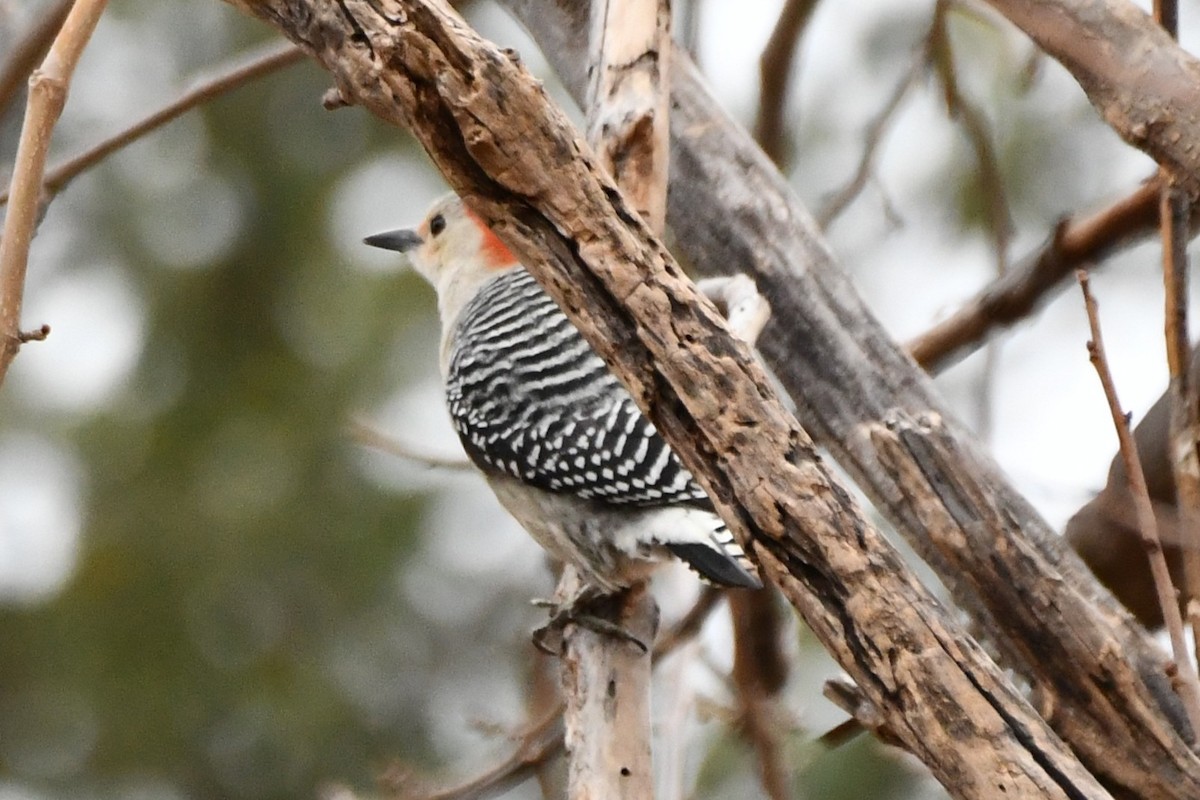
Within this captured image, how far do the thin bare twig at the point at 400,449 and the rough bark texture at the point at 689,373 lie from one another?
6.56 ft

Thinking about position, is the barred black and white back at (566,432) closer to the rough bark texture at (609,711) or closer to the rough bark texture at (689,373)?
the rough bark texture at (609,711)

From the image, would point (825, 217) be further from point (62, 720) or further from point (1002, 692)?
point (62, 720)

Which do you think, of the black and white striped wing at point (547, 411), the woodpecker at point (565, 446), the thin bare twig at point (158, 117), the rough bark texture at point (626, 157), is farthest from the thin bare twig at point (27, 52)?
the black and white striped wing at point (547, 411)

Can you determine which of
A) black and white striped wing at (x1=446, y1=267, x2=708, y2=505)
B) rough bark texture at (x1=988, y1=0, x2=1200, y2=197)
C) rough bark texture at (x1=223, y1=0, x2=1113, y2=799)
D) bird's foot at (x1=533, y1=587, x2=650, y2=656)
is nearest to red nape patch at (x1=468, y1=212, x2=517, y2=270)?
black and white striped wing at (x1=446, y1=267, x2=708, y2=505)

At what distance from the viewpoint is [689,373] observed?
1946 mm

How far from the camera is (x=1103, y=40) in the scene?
211 cm

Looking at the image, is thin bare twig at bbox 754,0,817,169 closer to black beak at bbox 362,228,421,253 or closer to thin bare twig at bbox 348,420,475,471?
thin bare twig at bbox 348,420,475,471

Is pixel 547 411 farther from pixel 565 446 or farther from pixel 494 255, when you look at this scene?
pixel 494 255

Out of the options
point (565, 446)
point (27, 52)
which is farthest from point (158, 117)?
point (565, 446)

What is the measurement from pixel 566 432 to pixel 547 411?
18 cm

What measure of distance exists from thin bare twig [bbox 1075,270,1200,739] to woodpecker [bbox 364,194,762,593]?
4.27 feet

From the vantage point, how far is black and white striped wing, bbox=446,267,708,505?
3.71 m

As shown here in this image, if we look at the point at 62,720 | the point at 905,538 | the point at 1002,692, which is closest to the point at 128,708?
the point at 62,720

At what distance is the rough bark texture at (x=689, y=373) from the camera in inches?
71.1
